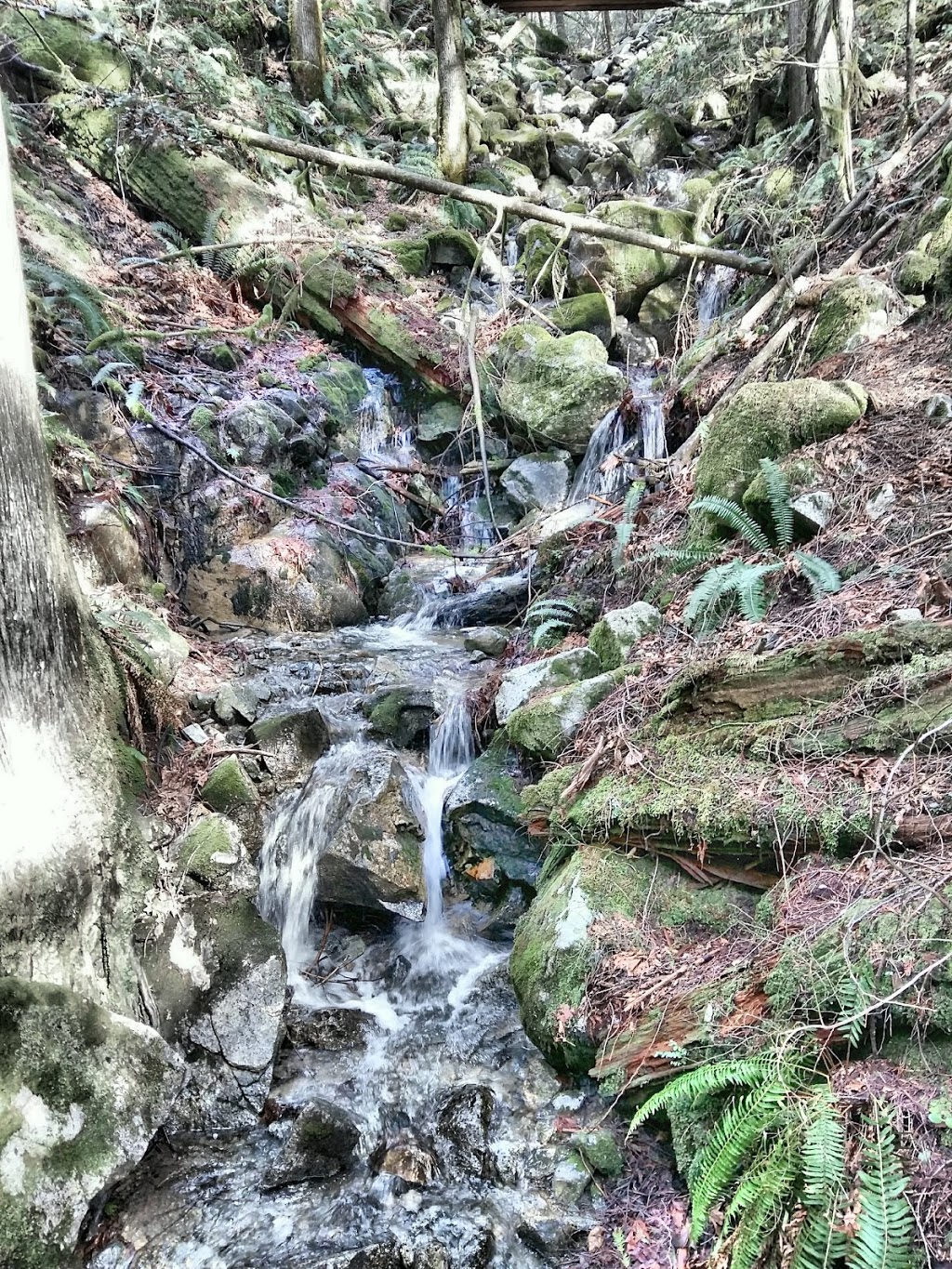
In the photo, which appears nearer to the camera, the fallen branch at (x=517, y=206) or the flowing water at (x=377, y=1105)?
the flowing water at (x=377, y=1105)

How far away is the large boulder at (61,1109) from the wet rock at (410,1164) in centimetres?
106

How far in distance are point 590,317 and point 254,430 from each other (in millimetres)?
5829

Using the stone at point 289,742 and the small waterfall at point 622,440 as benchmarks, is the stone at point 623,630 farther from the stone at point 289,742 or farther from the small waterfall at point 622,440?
the small waterfall at point 622,440

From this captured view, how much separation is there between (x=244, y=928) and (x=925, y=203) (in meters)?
7.86

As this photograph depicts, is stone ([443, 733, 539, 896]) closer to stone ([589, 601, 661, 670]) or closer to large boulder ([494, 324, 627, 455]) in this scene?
stone ([589, 601, 661, 670])

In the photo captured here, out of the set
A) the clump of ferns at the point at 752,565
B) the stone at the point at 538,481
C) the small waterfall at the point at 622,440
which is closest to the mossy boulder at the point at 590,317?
the small waterfall at the point at 622,440

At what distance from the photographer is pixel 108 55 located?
10641 mm

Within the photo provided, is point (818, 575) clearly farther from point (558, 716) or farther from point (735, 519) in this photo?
point (558, 716)

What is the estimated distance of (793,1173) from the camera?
2.20 m

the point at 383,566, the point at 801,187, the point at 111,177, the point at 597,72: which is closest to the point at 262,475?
the point at 383,566

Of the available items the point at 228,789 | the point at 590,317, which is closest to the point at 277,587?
the point at 228,789

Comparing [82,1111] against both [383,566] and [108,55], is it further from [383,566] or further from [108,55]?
[108,55]

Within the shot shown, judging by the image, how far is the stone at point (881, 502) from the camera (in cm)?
433

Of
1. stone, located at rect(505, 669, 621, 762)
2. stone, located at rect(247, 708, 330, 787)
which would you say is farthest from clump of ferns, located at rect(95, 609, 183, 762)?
stone, located at rect(505, 669, 621, 762)
